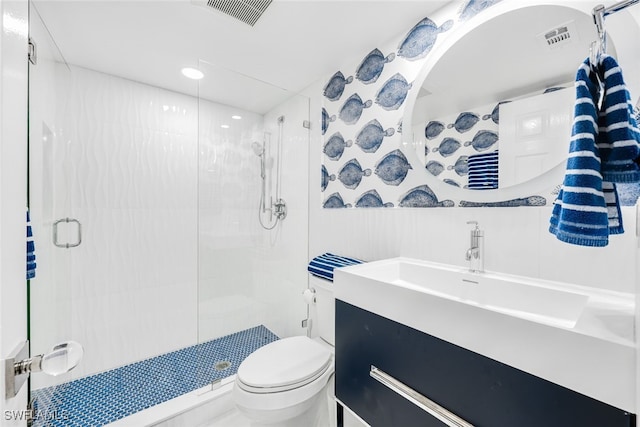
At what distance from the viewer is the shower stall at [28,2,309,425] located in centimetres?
180

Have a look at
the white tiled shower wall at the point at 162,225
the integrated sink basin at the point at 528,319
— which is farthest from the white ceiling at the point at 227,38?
the integrated sink basin at the point at 528,319

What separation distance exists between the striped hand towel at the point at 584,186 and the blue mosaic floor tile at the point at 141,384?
6.53 ft

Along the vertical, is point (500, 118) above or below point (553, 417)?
above

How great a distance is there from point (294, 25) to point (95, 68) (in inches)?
61.6

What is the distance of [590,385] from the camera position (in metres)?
0.59

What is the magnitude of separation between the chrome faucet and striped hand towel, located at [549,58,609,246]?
452 millimetres

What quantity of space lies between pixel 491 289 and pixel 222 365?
1697 mm

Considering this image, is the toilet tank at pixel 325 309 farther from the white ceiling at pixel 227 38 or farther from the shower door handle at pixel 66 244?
the shower door handle at pixel 66 244

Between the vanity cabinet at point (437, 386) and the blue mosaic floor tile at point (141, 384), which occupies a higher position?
the vanity cabinet at point (437, 386)

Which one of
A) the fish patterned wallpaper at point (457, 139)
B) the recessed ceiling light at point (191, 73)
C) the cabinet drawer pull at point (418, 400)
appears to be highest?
the recessed ceiling light at point (191, 73)

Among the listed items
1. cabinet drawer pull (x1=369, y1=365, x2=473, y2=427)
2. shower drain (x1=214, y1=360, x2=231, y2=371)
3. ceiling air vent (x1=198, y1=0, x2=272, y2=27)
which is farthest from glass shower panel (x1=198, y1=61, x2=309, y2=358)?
cabinet drawer pull (x1=369, y1=365, x2=473, y2=427)

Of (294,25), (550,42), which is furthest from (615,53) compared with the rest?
(294,25)

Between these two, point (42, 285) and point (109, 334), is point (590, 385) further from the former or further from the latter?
point (109, 334)

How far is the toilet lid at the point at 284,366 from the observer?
127 centimetres
